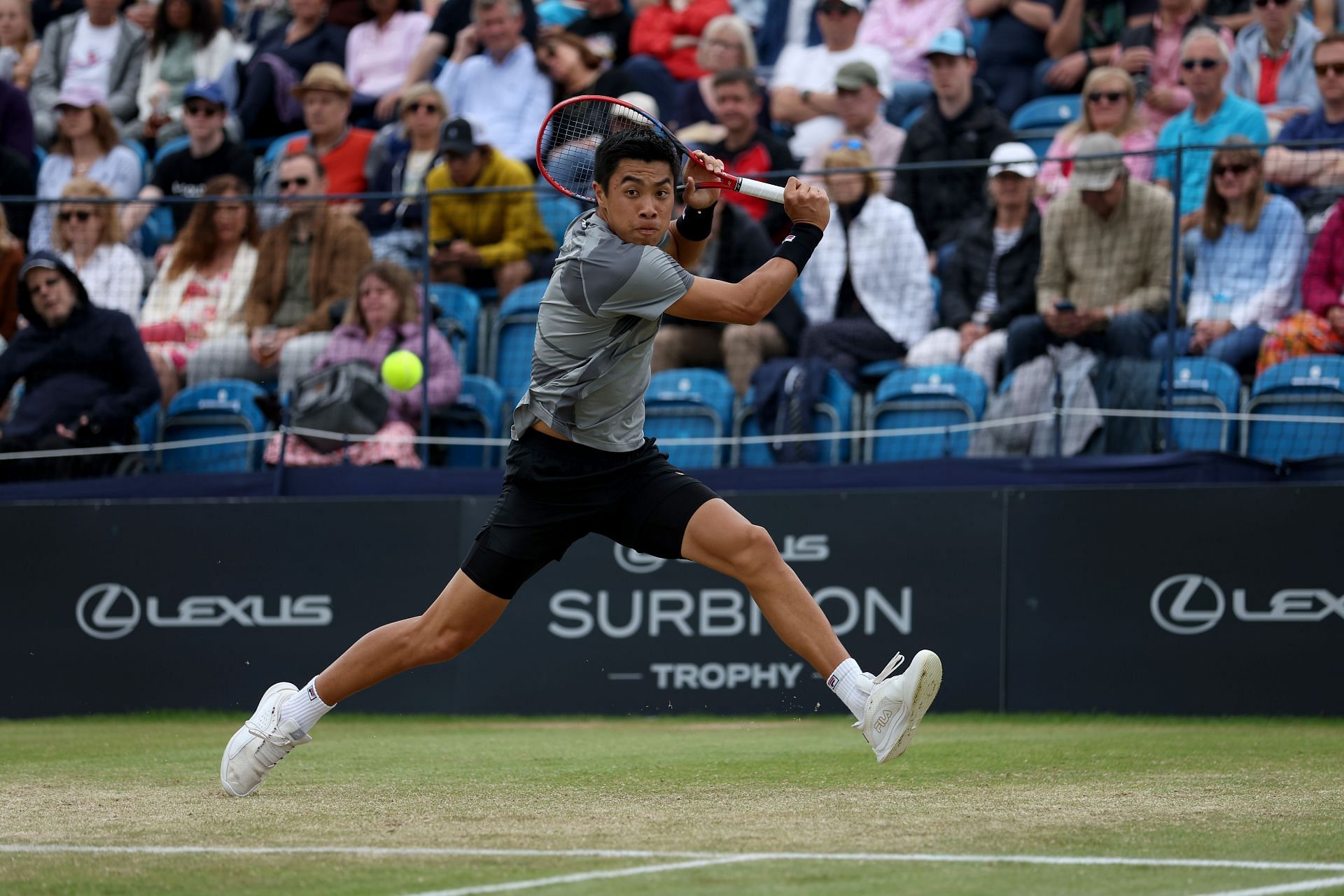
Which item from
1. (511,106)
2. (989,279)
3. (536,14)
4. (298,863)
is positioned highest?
(536,14)

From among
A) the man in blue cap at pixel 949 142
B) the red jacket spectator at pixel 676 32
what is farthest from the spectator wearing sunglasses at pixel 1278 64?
the red jacket spectator at pixel 676 32

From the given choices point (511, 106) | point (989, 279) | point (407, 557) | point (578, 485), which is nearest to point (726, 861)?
point (578, 485)

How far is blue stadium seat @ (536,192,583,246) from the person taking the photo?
1206 centimetres

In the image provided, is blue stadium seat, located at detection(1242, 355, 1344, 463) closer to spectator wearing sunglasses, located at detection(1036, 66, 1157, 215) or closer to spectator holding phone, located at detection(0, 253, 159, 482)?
spectator wearing sunglasses, located at detection(1036, 66, 1157, 215)

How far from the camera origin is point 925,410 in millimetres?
10812

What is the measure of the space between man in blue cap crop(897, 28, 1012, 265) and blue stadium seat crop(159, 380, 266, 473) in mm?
4621

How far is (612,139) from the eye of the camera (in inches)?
227

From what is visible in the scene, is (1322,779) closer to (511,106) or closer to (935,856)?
(935,856)

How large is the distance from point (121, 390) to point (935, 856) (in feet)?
27.4

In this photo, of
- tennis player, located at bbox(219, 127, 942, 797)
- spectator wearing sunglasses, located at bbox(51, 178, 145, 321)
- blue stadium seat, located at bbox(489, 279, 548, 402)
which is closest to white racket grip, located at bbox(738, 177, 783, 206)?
tennis player, located at bbox(219, 127, 942, 797)

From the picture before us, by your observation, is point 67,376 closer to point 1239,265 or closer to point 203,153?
point 203,153

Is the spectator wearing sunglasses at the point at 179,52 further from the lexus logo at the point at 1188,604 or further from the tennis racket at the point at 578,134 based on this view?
the lexus logo at the point at 1188,604

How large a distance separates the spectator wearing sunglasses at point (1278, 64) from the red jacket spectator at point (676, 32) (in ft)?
14.3

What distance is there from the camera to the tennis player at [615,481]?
567cm
